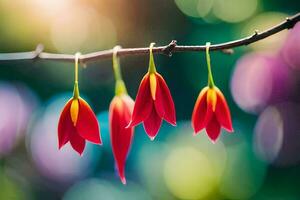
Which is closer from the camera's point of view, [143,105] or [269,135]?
[143,105]

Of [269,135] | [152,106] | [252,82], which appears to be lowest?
[269,135]

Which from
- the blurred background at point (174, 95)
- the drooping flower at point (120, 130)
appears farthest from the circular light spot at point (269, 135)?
the drooping flower at point (120, 130)

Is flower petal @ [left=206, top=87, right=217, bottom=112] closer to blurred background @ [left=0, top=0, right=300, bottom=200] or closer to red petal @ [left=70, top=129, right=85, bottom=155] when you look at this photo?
red petal @ [left=70, top=129, right=85, bottom=155]

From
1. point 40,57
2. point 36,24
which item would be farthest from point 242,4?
point 40,57

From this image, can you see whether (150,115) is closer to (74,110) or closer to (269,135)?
(74,110)

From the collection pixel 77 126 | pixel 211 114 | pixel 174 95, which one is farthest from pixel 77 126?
pixel 174 95

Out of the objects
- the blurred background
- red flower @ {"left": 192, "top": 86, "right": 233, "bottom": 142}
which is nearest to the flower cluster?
red flower @ {"left": 192, "top": 86, "right": 233, "bottom": 142}

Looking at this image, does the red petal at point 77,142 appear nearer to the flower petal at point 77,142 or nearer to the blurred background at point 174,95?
the flower petal at point 77,142
